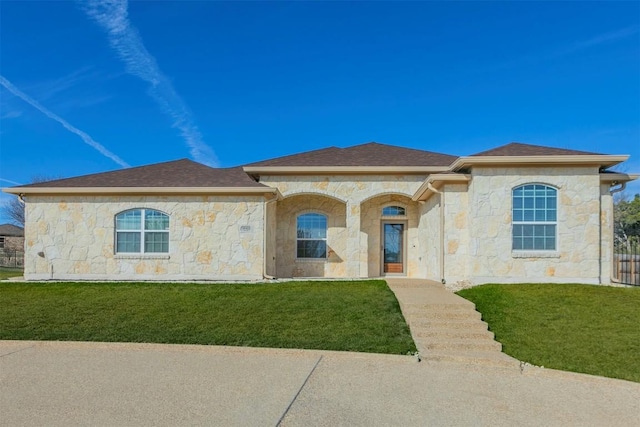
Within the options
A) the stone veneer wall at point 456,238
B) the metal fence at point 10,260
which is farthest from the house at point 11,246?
the stone veneer wall at point 456,238

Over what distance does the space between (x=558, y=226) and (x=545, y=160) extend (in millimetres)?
1809

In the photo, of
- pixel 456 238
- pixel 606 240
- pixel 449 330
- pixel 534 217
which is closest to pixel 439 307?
pixel 449 330

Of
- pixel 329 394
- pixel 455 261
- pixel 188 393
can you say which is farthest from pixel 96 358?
pixel 455 261

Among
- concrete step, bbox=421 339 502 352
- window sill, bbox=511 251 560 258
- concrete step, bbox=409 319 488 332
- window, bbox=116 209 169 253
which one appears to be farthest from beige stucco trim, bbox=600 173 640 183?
window, bbox=116 209 169 253

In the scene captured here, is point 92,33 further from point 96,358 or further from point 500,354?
point 500,354

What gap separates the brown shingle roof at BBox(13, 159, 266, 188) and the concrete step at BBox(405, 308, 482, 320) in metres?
6.86

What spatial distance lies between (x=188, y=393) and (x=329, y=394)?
1.65 meters

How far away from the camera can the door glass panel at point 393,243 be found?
638 inches

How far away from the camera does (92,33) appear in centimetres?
1564

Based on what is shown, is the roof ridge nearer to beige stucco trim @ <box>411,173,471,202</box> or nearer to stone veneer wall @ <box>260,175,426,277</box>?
beige stucco trim @ <box>411,173,471,202</box>

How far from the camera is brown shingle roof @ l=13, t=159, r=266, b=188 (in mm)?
14141

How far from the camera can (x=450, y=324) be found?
820 cm

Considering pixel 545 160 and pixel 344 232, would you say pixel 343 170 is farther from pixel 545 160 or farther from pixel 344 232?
pixel 545 160

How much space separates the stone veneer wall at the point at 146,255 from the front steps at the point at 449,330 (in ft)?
18.5
